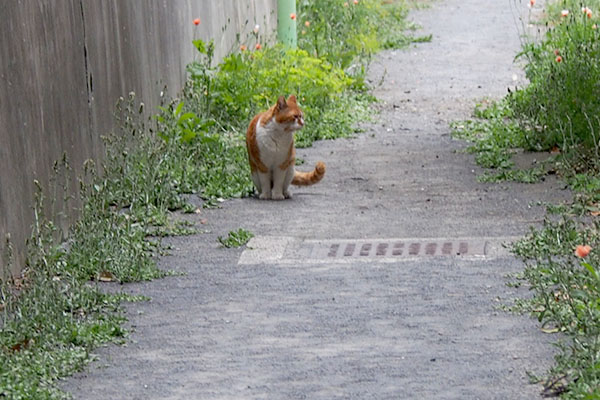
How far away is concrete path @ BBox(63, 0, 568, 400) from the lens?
5258 millimetres

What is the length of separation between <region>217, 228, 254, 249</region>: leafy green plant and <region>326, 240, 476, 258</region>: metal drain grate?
51 centimetres

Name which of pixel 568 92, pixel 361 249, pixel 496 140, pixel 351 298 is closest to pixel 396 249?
pixel 361 249

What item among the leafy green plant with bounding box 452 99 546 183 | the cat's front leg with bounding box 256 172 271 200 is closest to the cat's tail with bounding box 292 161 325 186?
the cat's front leg with bounding box 256 172 271 200

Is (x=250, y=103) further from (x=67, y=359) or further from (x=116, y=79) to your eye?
(x=67, y=359)

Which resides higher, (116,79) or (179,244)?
(116,79)

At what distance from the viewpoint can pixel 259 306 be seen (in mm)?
6539

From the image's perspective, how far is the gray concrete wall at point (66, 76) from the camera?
22.6ft

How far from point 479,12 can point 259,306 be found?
53.7ft

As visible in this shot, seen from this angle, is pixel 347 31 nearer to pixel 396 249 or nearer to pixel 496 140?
pixel 496 140

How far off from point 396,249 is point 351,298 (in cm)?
128

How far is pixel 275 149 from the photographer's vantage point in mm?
9508

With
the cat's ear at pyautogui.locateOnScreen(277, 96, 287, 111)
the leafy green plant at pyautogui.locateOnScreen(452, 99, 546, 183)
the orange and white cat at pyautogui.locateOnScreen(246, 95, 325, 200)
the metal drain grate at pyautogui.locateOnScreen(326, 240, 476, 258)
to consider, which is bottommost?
the leafy green plant at pyautogui.locateOnScreen(452, 99, 546, 183)

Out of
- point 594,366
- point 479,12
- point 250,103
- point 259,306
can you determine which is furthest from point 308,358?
point 479,12

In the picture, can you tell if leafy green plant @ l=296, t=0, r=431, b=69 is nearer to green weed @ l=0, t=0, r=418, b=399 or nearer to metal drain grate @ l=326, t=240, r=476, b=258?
green weed @ l=0, t=0, r=418, b=399
